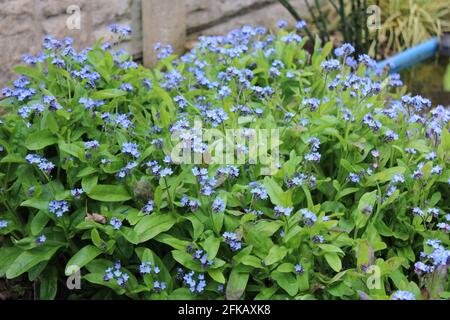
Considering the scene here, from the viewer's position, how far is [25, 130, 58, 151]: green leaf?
2.60 m

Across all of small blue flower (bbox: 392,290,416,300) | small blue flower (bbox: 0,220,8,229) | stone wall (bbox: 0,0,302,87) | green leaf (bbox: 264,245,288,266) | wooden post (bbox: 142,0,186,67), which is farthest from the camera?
wooden post (bbox: 142,0,186,67)

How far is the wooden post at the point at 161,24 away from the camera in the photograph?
4210 mm

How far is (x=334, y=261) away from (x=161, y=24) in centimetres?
239

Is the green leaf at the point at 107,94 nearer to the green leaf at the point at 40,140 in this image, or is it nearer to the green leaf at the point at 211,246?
the green leaf at the point at 40,140

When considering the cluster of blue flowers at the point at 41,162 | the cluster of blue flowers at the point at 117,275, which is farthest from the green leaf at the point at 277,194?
the cluster of blue flowers at the point at 41,162

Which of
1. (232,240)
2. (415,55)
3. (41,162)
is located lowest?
(232,240)

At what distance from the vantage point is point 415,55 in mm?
5238

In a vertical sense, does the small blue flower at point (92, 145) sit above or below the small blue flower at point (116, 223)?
above

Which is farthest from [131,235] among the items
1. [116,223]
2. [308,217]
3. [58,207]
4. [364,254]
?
[364,254]

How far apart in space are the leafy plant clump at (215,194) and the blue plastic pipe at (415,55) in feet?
7.08

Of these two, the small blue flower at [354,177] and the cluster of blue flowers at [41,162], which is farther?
the small blue flower at [354,177]

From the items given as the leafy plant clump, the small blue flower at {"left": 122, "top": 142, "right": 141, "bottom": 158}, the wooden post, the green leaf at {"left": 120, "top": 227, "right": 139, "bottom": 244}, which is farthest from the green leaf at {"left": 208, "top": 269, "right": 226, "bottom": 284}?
the wooden post

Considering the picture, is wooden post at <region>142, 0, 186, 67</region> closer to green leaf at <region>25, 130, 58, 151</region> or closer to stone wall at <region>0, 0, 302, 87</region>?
stone wall at <region>0, 0, 302, 87</region>

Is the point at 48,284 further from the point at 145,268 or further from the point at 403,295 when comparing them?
the point at 403,295
